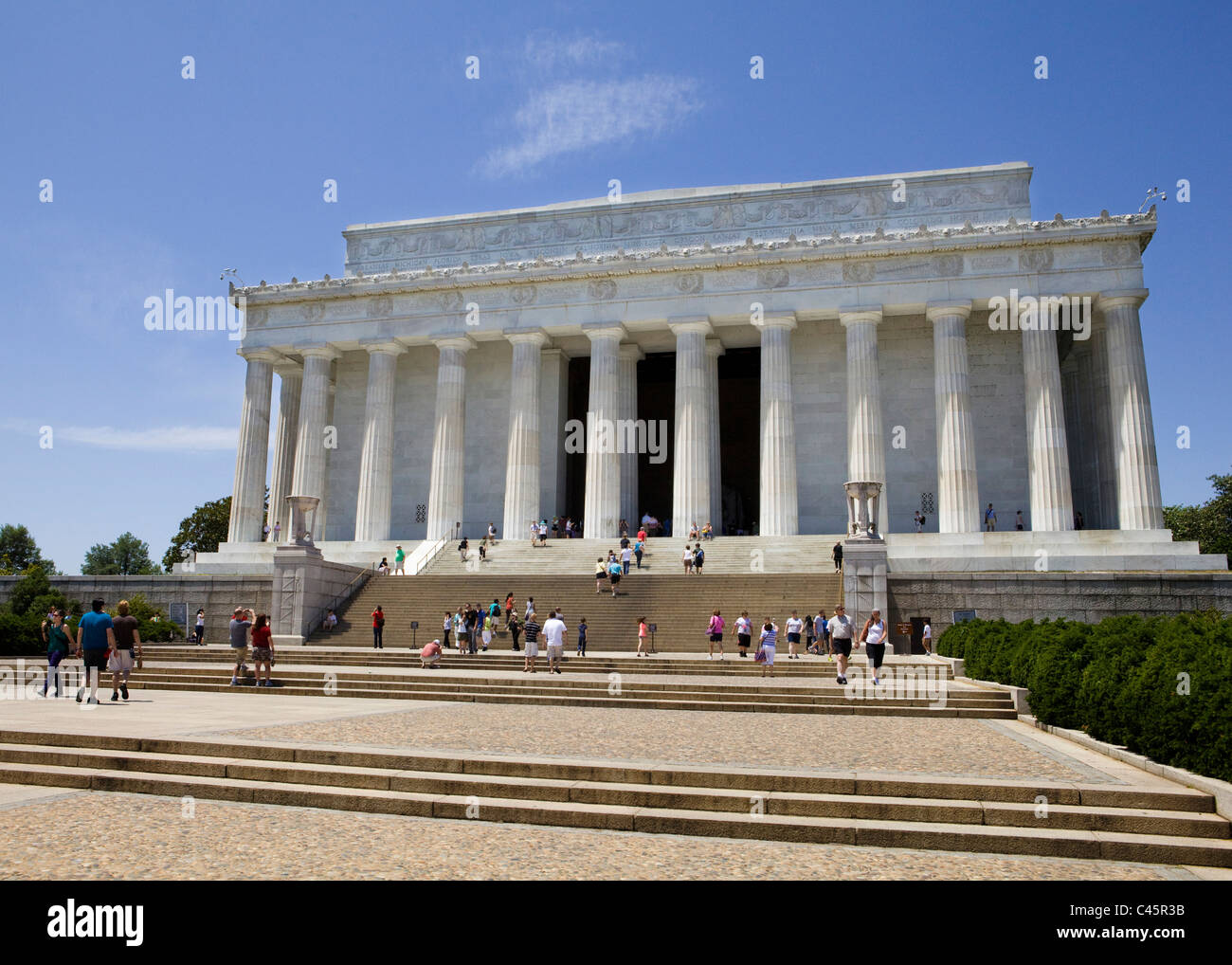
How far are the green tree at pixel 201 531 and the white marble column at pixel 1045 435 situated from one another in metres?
59.1

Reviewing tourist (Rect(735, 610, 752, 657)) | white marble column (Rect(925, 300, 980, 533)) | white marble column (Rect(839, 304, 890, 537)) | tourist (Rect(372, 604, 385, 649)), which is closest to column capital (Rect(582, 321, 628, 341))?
white marble column (Rect(839, 304, 890, 537))

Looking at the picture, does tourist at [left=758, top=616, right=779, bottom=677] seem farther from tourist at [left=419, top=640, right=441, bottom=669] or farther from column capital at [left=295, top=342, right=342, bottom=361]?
column capital at [left=295, top=342, right=342, bottom=361]

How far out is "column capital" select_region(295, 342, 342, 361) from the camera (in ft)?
159

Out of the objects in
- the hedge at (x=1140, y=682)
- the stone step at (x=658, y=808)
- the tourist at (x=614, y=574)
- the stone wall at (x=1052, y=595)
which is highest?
the tourist at (x=614, y=574)

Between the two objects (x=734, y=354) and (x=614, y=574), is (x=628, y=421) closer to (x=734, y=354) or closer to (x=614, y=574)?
(x=734, y=354)

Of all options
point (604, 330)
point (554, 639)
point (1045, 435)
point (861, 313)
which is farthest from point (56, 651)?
point (1045, 435)

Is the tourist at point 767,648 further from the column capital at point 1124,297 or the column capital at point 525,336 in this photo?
the column capital at point 1124,297

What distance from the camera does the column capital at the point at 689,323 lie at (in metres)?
43.8

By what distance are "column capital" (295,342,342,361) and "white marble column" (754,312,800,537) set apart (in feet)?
72.6

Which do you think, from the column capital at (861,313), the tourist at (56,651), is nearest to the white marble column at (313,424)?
the column capital at (861,313)

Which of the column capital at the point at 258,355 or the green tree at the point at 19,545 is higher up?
the column capital at the point at 258,355

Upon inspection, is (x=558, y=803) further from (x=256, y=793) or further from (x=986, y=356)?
(x=986, y=356)

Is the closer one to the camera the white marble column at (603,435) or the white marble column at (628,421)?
the white marble column at (603,435)

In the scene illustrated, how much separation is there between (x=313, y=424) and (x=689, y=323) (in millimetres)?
19983
